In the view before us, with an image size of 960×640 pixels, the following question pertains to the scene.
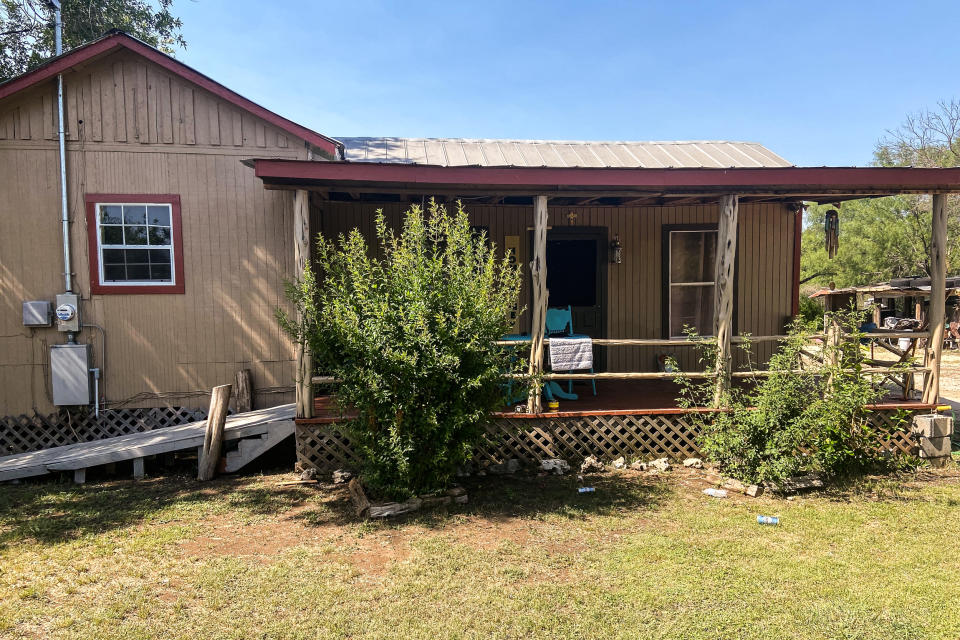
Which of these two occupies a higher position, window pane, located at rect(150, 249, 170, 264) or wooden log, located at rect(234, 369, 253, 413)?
window pane, located at rect(150, 249, 170, 264)

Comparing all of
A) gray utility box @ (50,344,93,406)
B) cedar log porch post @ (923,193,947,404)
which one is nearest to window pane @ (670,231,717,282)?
cedar log porch post @ (923,193,947,404)

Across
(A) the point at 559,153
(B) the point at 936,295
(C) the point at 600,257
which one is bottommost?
(B) the point at 936,295

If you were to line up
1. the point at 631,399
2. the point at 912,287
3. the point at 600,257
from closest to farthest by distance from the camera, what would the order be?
the point at 631,399
the point at 600,257
the point at 912,287

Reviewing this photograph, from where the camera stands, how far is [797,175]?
5.29 m

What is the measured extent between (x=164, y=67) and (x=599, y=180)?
4.85m

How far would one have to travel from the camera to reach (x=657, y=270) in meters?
7.86

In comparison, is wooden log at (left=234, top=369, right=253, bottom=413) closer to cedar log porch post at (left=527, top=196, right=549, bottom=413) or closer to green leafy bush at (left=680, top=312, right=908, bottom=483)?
cedar log porch post at (left=527, top=196, right=549, bottom=413)

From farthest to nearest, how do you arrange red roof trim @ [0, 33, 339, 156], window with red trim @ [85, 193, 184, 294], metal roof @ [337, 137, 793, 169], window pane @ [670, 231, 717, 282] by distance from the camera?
window pane @ [670, 231, 717, 282], metal roof @ [337, 137, 793, 169], window with red trim @ [85, 193, 184, 294], red roof trim @ [0, 33, 339, 156]

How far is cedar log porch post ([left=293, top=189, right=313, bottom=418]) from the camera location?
5066 mm

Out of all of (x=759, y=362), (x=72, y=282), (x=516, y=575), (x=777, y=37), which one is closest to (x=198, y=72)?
(x=72, y=282)

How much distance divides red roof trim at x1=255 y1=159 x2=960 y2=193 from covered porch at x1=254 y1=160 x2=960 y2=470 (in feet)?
0.04

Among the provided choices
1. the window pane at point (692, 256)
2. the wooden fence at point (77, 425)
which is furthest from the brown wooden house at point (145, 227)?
the window pane at point (692, 256)

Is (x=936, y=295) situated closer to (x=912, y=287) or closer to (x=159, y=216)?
(x=159, y=216)

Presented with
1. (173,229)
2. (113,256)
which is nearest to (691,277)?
(173,229)
